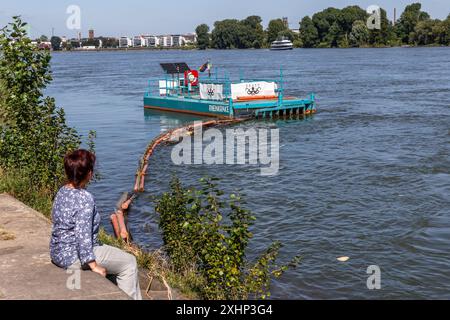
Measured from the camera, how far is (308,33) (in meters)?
170

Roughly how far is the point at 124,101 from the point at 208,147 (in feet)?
71.8

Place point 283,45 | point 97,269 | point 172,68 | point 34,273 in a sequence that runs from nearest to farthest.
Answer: point 97,269
point 34,273
point 172,68
point 283,45

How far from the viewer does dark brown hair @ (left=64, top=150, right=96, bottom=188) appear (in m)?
5.48

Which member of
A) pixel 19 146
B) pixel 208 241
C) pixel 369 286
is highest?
pixel 19 146

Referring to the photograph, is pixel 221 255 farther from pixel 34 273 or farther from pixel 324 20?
pixel 324 20

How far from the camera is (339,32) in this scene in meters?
163

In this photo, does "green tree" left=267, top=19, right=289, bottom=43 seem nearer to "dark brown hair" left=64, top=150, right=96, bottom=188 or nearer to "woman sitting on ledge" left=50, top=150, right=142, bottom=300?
"woman sitting on ledge" left=50, top=150, right=142, bottom=300

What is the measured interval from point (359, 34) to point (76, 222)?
5967 inches

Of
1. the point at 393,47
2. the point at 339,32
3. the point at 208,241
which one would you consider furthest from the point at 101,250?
the point at 339,32

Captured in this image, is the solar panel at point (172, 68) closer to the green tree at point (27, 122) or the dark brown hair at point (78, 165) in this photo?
the green tree at point (27, 122)

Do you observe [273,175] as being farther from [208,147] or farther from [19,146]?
[19,146]

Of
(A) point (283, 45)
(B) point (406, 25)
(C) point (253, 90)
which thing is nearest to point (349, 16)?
(B) point (406, 25)

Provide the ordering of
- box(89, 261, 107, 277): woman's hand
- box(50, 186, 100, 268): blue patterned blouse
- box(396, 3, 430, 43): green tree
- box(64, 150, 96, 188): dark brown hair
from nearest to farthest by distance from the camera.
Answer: box(64, 150, 96, 188): dark brown hair → box(50, 186, 100, 268): blue patterned blouse → box(89, 261, 107, 277): woman's hand → box(396, 3, 430, 43): green tree

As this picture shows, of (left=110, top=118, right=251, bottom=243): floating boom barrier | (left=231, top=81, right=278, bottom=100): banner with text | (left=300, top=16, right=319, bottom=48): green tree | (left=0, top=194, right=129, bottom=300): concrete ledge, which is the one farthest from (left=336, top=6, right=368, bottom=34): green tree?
(left=0, top=194, right=129, bottom=300): concrete ledge
